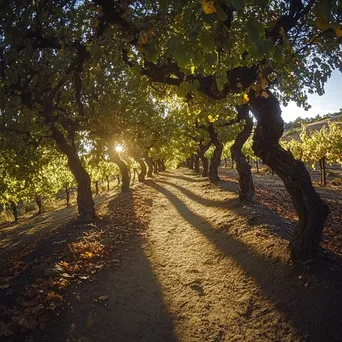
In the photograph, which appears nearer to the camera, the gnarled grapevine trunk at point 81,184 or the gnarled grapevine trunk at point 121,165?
the gnarled grapevine trunk at point 81,184

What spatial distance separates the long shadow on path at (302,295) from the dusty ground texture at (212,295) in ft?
0.06

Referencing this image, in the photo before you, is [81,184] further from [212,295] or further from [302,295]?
[302,295]

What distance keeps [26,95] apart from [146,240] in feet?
26.9

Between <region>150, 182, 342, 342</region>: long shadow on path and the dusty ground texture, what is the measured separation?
0.06ft

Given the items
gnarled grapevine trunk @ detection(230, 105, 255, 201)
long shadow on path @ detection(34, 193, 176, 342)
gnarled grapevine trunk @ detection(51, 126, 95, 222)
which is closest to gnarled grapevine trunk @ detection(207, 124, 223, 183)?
gnarled grapevine trunk @ detection(230, 105, 255, 201)

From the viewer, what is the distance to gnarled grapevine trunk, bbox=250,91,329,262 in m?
7.40

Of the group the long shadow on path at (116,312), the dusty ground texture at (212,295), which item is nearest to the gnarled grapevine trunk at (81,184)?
the dusty ground texture at (212,295)

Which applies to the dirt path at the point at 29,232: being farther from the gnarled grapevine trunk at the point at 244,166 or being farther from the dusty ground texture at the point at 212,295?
the gnarled grapevine trunk at the point at 244,166

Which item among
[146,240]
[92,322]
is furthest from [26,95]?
[92,322]

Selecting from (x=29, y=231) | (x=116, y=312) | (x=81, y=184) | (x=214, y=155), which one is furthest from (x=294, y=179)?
(x=29, y=231)

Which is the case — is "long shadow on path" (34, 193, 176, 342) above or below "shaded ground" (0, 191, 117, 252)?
above

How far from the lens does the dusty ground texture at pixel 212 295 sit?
6.20 meters

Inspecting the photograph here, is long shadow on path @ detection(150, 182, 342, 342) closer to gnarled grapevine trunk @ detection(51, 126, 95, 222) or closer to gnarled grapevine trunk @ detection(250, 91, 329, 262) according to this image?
gnarled grapevine trunk @ detection(250, 91, 329, 262)

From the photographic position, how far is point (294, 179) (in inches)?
305
